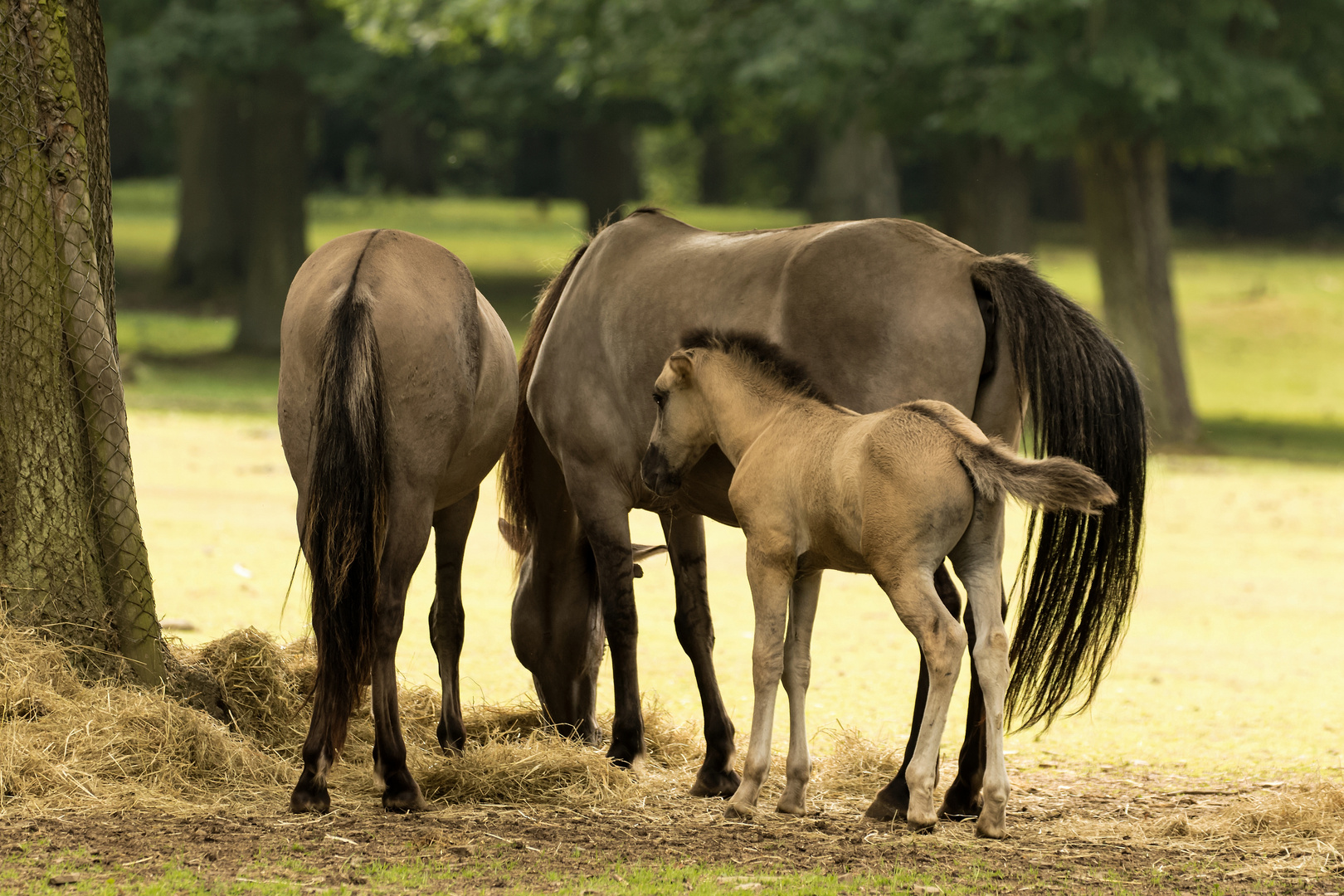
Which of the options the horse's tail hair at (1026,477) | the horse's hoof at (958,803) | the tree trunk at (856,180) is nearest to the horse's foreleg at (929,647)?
the horse's tail hair at (1026,477)

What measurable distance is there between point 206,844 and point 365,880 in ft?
2.06

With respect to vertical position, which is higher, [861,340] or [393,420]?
[861,340]

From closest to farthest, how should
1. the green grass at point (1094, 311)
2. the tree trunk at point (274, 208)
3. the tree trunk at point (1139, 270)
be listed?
the tree trunk at point (1139, 270)
the green grass at point (1094, 311)
the tree trunk at point (274, 208)

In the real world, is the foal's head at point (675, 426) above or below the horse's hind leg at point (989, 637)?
above

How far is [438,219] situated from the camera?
1624 inches

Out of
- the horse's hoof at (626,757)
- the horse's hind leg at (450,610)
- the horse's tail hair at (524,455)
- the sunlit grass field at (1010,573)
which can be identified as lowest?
the sunlit grass field at (1010,573)

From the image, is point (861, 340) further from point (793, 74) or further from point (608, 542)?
point (793, 74)

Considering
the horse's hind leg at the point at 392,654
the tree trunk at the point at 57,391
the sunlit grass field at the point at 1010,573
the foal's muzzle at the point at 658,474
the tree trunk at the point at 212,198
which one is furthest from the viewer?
the tree trunk at the point at 212,198

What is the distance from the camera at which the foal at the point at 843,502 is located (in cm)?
448

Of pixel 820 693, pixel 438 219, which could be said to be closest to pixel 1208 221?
pixel 438 219

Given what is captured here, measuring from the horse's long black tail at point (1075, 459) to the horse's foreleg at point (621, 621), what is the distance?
1556mm

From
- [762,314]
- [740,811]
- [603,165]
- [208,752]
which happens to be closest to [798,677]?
[740,811]

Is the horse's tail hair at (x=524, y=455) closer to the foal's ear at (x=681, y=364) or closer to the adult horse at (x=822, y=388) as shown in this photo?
the adult horse at (x=822, y=388)

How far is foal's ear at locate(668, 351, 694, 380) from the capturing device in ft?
16.7
